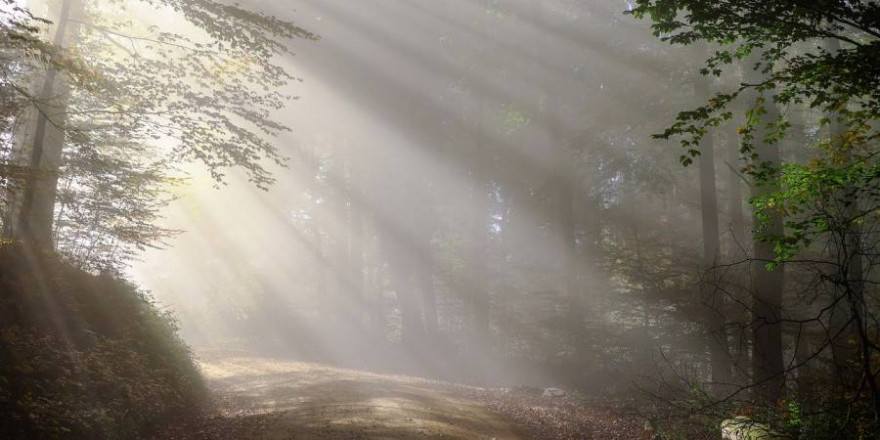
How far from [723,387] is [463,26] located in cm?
1980

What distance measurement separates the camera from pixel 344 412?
37.8ft

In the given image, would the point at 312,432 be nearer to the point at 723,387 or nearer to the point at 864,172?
the point at 864,172

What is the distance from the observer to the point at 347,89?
28734mm

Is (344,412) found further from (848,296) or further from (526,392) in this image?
(848,296)

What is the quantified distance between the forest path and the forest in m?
0.14

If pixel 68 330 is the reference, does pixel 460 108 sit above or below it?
above

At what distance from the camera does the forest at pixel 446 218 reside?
7.67 meters

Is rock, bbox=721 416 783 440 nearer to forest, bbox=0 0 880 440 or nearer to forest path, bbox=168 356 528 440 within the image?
forest, bbox=0 0 880 440

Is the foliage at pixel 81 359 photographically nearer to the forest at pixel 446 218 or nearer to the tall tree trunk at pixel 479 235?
the forest at pixel 446 218

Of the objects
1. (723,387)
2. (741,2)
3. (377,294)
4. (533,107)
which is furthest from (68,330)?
(377,294)

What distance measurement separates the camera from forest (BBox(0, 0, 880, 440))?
767 cm

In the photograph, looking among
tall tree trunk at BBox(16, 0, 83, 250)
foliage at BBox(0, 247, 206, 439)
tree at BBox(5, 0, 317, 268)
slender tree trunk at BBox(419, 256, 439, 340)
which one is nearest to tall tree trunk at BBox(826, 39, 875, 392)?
foliage at BBox(0, 247, 206, 439)

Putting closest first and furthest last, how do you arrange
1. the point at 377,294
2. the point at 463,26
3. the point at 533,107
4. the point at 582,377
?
the point at 582,377 → the point at 533,107 → the point at 463,26 → the point at 377,294

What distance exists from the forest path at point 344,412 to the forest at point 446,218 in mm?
138
